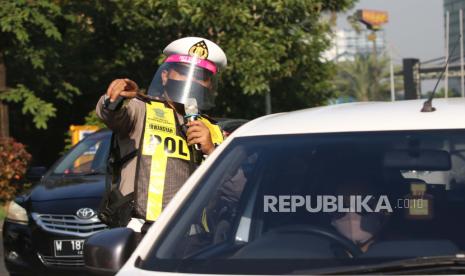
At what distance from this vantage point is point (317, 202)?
11.3 feet

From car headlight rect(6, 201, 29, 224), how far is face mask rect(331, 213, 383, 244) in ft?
16.6

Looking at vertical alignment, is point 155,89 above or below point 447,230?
above

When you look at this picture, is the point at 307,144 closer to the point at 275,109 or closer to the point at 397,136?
the point at 397,136

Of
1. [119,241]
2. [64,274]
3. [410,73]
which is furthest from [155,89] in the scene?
[410,73]

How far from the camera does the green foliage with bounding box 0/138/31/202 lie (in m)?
14.7

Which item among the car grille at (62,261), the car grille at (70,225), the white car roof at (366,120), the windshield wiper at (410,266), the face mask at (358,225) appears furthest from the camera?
the car grille at (70,225)

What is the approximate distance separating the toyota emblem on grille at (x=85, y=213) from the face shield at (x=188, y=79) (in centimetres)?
339

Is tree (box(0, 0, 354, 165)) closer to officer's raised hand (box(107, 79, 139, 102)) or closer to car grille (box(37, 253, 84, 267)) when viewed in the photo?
Result: car grille (box(37, 253, 84, 267))

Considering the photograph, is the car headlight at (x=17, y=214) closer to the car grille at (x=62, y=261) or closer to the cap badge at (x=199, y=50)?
the car grille at (x=62, y=261)

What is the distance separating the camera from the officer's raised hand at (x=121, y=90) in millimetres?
4098

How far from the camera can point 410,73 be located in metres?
27.3

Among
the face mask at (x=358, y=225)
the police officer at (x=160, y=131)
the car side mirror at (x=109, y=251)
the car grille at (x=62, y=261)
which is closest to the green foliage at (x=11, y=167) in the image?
the car grille at (x=62, y=261)

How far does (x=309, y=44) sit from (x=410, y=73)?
30.6ft

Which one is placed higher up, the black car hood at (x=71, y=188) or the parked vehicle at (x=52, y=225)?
the black car hood at (x=71, y=188)
